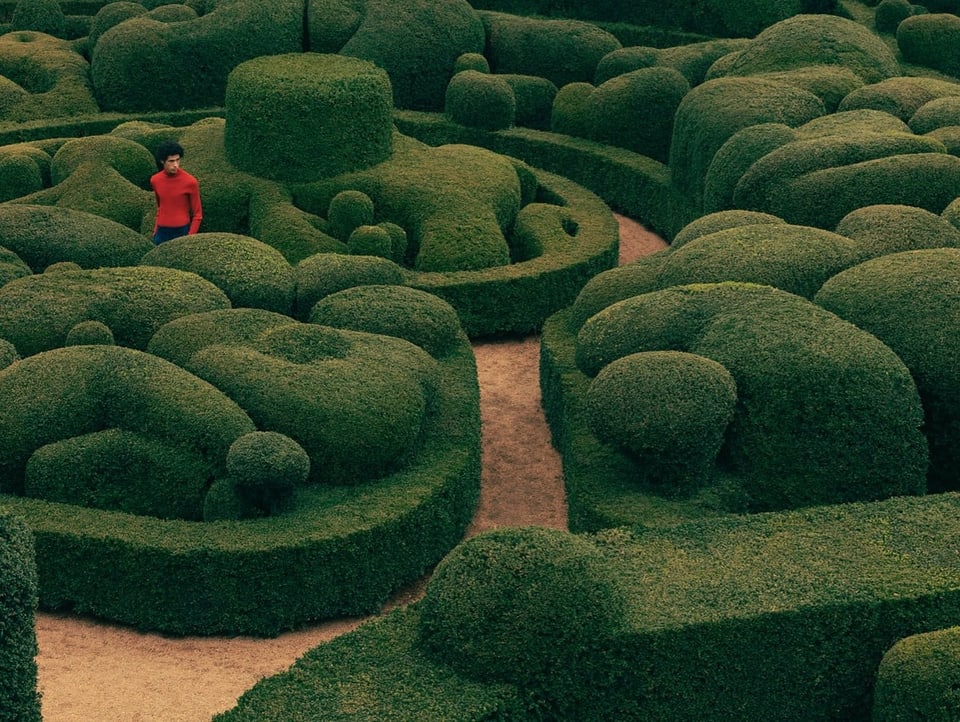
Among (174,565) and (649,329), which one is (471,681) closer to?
(174,565)

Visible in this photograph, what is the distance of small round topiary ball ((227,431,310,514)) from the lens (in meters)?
12.5

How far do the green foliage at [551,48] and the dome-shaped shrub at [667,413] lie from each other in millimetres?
16373

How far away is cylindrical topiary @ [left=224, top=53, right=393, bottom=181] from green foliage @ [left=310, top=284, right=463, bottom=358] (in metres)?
5.34

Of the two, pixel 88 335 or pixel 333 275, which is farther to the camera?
pixel 333 275

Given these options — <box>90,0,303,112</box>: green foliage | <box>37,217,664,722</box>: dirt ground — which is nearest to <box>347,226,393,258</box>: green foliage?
<box>37,217,664,722</box>: dirt ground

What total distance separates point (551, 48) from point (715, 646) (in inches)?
784

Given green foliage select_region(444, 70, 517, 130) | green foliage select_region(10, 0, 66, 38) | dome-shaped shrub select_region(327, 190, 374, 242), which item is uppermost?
dome-shaped shrub select_region(327, 190, 374, 242)

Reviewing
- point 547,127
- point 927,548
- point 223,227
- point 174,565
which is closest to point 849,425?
point 927,548

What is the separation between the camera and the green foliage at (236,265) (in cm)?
1631

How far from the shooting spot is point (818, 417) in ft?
40.9

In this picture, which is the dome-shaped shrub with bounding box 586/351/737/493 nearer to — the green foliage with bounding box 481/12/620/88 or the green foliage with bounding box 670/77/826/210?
the green foliage with bounding box 670/77/826/210

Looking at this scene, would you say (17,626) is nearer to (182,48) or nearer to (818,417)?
(818,417)

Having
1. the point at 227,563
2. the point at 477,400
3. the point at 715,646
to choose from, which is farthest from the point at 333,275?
the point at 715,646

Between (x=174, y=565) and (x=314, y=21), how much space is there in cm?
1759
